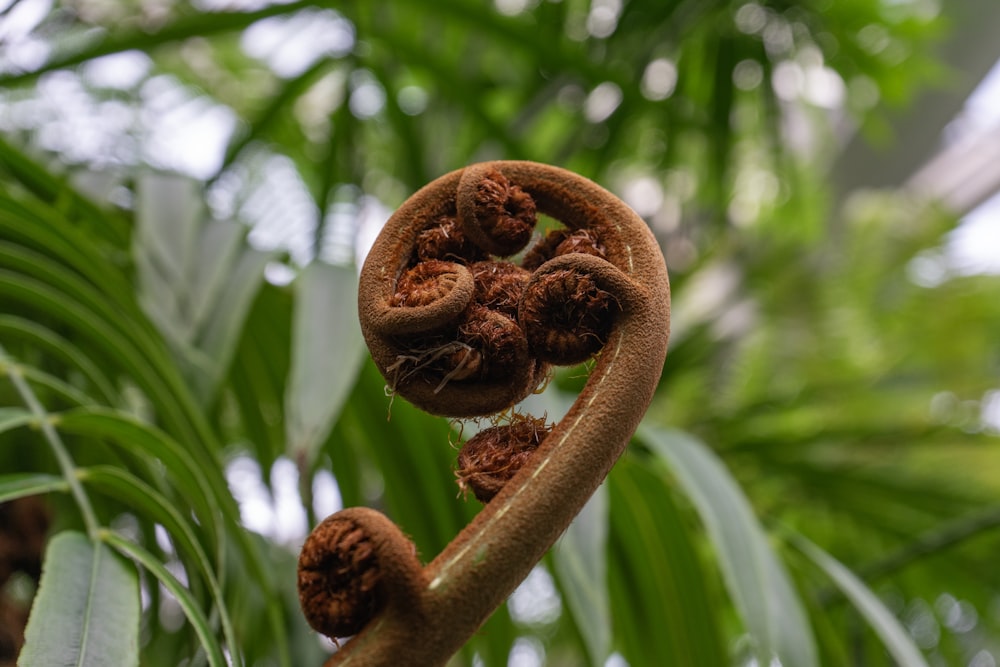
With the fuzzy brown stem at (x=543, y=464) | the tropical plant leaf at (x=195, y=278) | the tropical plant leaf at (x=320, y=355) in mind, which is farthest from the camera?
the tropical plant leaf at (x=195, y=278)

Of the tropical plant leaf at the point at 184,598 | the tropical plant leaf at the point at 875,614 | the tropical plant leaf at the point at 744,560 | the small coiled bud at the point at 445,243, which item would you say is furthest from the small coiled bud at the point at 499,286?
the tropical plant leaf at the point at 875,614

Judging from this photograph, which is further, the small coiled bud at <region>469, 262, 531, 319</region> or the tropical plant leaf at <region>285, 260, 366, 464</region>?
the tropical plant leaf at <region>285, 260, 366, 464</region>

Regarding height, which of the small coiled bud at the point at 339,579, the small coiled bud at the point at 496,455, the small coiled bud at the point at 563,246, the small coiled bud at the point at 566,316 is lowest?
the small coiled bud at the point at 339,579

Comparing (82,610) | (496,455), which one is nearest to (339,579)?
(496,455)

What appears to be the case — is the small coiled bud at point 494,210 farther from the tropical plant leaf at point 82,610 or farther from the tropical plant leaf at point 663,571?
the tropical plant leaf at point 663,571

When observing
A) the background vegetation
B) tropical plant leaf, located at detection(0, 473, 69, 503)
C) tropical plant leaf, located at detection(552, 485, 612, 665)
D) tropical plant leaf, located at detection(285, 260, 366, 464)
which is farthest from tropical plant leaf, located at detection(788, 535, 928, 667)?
tropical plant leaf, located at detection(0, 473, 69, 503)

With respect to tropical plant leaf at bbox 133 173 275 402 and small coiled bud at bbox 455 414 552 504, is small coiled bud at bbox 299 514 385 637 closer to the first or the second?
small coiled bud at bbox 455 414 552 504

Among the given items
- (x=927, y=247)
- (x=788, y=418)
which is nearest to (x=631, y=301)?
(x=788, y=418)
